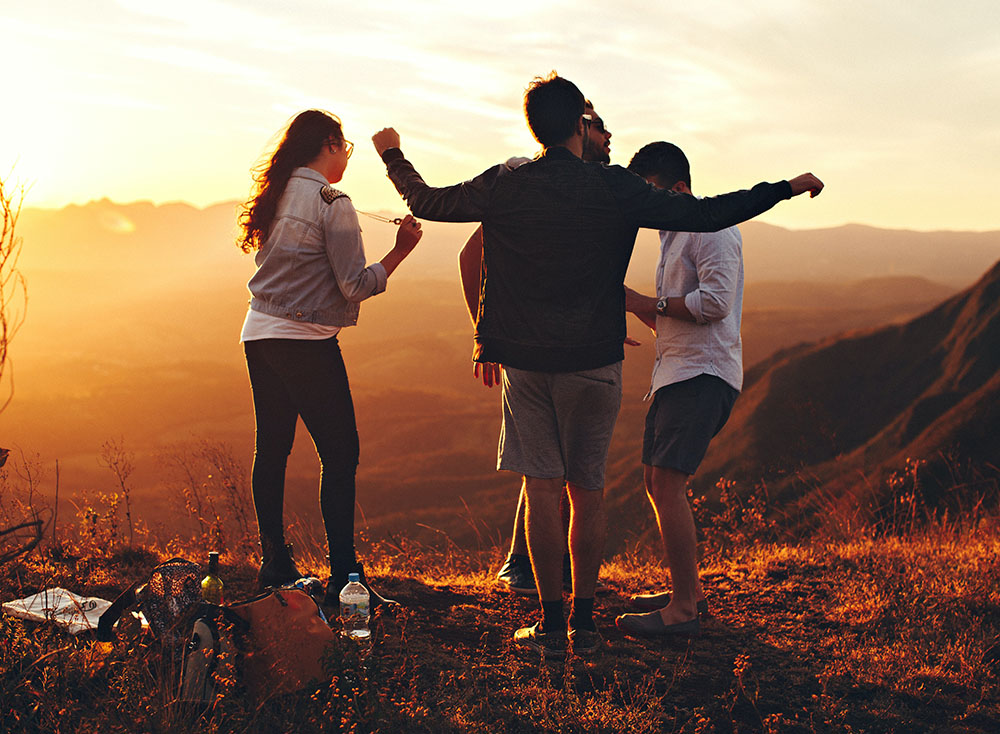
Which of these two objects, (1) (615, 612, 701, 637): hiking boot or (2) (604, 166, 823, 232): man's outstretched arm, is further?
(1) (615, 612, 701, 637): hiking boot

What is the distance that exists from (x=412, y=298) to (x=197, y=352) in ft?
146

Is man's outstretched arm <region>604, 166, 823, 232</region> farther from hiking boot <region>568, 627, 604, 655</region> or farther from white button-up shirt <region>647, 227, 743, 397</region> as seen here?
hiking boot <region>568, 627, 604, 655</region>

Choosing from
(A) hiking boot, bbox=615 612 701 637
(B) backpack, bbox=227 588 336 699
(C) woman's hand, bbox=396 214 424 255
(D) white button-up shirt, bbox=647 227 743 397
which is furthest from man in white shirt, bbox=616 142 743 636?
(B) backpack, bbox=227 588 336 699

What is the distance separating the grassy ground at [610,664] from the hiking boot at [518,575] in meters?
0.07

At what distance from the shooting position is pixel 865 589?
14.0 ft

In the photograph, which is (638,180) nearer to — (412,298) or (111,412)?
(111,412)

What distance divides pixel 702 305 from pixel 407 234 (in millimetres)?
1221

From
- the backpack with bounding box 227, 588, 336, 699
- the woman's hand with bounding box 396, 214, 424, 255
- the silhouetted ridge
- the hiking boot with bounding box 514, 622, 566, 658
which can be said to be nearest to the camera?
the backpack with bounding box 227, 588, 336, 699

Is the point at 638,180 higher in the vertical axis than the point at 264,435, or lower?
higher

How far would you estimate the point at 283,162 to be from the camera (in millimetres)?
3574

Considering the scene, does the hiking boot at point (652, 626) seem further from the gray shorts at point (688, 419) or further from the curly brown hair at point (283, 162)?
the curly brown hair at point (283, 162)

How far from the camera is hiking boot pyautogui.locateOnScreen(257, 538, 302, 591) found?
149 inches

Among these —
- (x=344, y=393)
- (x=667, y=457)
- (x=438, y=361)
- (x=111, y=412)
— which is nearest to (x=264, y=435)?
(x=344, y=393)

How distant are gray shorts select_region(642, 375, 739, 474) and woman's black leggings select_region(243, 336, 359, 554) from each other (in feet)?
4.15
